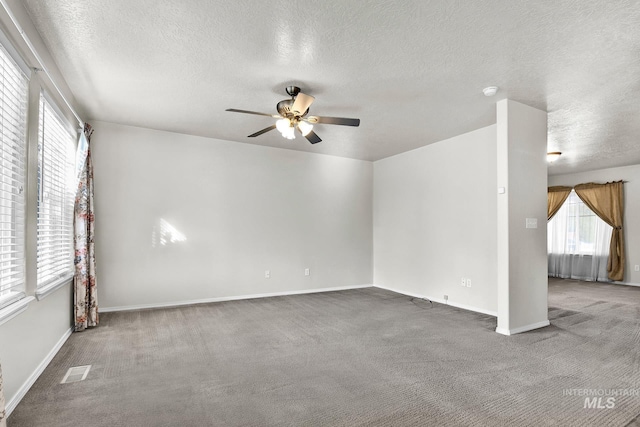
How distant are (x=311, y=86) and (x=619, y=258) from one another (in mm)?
8065

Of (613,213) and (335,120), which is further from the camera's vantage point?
(613,213)

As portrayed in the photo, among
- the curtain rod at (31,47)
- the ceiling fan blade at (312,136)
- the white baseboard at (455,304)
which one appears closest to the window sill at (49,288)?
the curtain rod at (31,47)

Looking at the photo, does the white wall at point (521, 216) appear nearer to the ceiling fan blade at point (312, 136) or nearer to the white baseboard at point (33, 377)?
the ceiling fan blade at point (312, 136)

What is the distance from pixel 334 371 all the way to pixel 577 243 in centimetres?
822

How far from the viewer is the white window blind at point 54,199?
2926 millimetres

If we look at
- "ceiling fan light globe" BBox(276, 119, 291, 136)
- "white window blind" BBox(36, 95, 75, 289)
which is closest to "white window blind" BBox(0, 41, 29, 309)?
"white window blind" BBox(36, 95, 75, 289)

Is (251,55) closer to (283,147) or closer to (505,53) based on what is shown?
(505,53)

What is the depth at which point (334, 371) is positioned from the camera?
2766mm

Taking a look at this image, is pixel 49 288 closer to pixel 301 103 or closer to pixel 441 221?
pixel 301 103

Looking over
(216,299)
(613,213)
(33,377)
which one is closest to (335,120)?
(33,377)

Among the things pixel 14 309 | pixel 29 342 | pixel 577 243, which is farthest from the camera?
pixel 577 243

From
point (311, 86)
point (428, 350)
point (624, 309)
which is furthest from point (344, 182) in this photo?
point (624, 309)

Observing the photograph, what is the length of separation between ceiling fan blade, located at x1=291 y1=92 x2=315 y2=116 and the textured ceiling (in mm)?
218

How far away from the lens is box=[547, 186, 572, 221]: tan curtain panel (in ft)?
27.2
